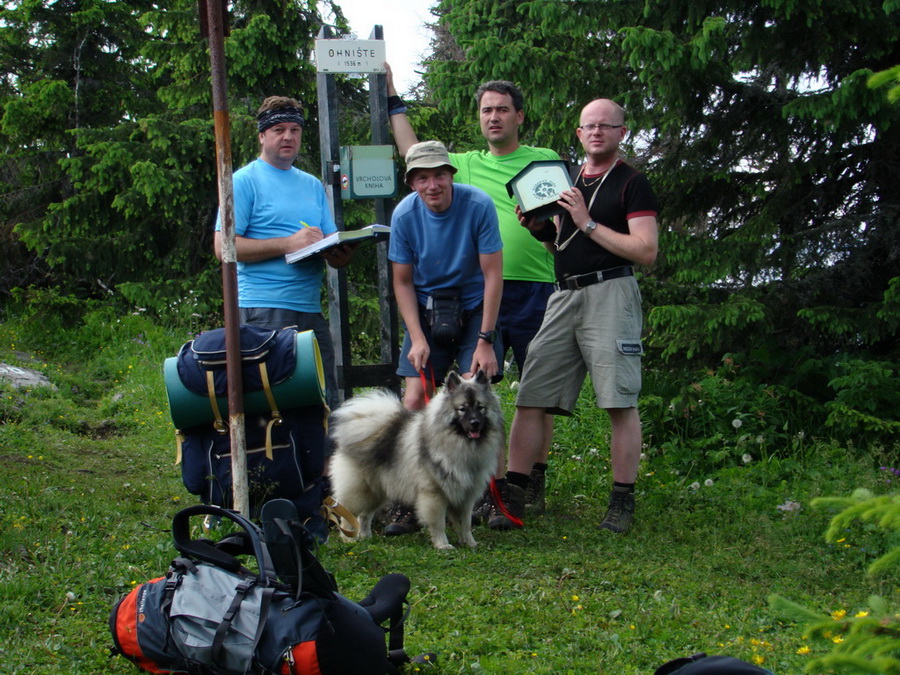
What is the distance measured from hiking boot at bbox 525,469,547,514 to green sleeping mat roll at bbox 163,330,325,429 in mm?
1892

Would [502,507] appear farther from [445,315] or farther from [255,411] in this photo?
[255,411]

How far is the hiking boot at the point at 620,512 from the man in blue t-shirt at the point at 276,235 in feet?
5.97

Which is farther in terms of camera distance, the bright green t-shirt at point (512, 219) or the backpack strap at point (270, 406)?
the bright green t-shirt at point (512, 219)

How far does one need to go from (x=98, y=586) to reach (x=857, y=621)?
9.20 ft

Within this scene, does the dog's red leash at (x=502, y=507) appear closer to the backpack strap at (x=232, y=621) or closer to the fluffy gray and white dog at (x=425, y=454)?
the fluffy gray and white dog at (x=425, y=454)

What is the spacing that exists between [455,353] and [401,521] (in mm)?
999

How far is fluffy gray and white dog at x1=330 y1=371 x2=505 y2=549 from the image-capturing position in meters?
4.64

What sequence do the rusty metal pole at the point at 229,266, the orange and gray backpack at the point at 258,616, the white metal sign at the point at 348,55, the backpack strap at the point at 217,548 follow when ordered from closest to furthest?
the orange and gray backpack at the point at 258,616 < the backpack strap at the point at 217,548 < the rusty metal pole at the point at 229,266 < the white metal sign at the point at 348,55

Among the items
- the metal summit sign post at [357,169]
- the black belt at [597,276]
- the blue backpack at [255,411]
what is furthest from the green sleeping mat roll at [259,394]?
the metal summit sign post at [357,169]

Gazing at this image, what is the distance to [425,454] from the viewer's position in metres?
4.72

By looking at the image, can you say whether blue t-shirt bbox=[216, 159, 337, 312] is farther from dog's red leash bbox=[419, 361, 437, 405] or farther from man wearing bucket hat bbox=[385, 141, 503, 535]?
dog's red leash bbox=[419, 361, 437, 405]

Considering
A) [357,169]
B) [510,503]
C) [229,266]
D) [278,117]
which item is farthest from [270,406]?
[357,169]

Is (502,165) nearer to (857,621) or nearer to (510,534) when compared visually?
(510,534)

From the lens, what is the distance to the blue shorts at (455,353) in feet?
16.2
